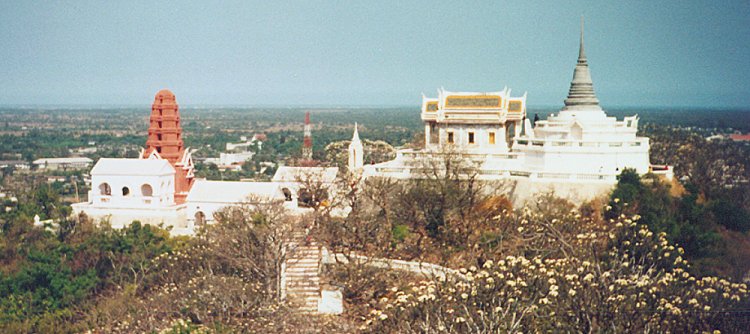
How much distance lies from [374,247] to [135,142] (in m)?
122

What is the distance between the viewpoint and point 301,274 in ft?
76.8

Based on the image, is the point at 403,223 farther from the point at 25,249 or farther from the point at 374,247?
the point at 25,249

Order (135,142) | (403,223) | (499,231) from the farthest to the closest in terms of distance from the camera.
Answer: (135,142) → (403,223) → (499,231)

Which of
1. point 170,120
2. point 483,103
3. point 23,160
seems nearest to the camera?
point 483,103

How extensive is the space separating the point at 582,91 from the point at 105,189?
18.7 m

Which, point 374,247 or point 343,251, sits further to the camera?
point 374,247

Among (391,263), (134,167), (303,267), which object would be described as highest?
(134,167)

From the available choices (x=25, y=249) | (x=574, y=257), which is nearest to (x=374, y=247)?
(x=574, y=257)

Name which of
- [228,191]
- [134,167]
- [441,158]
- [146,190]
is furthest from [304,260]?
[134,167]

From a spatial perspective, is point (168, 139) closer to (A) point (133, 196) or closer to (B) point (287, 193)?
(A) point (133, 196)

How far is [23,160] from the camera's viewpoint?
346ft

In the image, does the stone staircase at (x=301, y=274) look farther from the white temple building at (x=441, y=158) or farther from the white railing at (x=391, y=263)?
the white temple building at (x=441, y=158)

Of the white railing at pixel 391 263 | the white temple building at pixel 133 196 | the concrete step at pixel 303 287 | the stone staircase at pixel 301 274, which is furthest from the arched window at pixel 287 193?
the concrete step at pixel 303 287

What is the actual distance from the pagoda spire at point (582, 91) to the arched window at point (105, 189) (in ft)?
58.4
